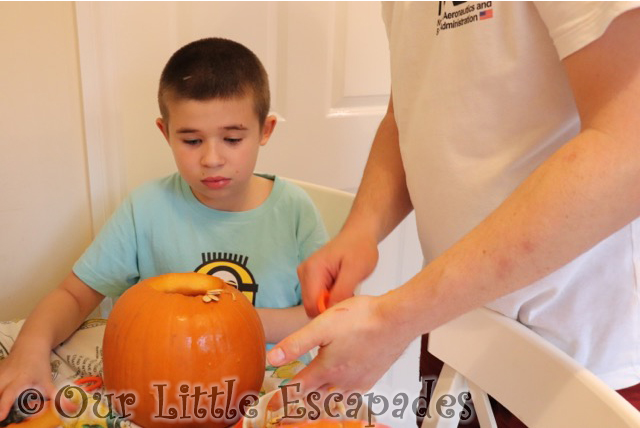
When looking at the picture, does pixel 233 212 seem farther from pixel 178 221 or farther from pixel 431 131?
pixel 431 131

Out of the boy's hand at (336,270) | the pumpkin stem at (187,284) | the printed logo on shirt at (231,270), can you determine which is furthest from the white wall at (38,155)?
the boy's hand at (336,270)

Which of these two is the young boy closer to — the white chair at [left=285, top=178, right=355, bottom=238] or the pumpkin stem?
the white chair at [left=285, top=178, right=355, bottom=238]

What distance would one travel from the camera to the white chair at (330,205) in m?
1.23

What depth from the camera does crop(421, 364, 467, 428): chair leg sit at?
29.8 inches

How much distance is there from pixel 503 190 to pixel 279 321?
47 cm

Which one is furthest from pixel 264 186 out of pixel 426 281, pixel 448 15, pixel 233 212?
pixel 426 281

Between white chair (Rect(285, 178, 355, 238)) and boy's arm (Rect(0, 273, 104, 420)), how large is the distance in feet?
1.42

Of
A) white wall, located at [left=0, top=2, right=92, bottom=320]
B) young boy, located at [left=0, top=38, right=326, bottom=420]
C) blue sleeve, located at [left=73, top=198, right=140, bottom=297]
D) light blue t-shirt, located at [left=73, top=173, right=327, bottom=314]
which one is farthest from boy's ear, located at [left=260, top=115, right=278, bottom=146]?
white wall, located at [left=0, top=2, right=92, bottom=320]

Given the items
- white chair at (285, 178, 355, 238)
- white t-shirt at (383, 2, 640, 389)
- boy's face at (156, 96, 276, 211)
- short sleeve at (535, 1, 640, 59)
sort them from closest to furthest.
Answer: short sleeve at (535, 1, 640, 59) < white t-shirt at (383, 2, 640, 389) < boy's face at (156, 96, 276, 211) < white chair at (285, 178, 355, 238)

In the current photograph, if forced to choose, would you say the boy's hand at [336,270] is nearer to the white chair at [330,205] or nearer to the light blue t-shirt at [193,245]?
the light blue t-shirt at [193,245]

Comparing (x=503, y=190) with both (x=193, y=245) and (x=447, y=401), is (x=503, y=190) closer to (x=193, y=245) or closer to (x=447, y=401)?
(x=447, y=401)

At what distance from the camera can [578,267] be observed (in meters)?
0.70

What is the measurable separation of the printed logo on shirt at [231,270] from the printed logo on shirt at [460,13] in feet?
1.76

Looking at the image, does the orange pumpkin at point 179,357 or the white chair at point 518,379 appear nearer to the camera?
the white chair at point 518,379
